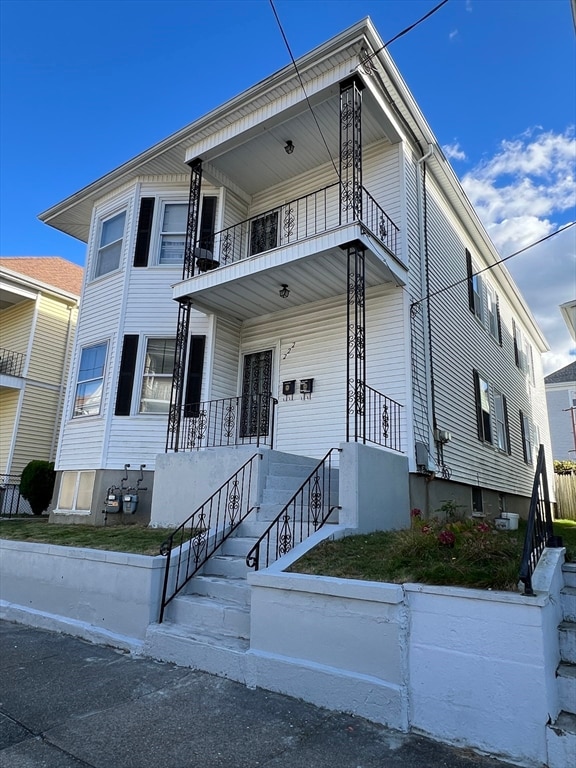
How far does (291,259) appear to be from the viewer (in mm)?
8648

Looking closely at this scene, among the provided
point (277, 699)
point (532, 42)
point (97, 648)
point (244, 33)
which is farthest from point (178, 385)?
point (532, 42)

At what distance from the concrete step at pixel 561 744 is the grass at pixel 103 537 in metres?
4.37

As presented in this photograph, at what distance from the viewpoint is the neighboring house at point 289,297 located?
8797mm

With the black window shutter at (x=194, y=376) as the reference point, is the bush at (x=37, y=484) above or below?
below

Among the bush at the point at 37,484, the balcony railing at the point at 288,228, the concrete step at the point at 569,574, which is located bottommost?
the concrete step at the point at 569,574

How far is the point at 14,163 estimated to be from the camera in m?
19.5

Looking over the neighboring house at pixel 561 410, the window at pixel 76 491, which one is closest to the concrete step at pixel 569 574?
the window at pixel 76 491

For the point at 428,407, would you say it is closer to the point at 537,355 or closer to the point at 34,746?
the point at 34,746

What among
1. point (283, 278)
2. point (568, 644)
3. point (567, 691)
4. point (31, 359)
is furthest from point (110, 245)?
point (567, 691)

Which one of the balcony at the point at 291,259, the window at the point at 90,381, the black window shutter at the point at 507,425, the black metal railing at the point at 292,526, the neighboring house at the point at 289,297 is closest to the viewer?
the black metal railing at the point at 292,526

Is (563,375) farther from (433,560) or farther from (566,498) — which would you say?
(433,560)

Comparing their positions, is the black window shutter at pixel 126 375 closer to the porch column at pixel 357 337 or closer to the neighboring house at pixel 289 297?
the neighboring house at pixel 289 297

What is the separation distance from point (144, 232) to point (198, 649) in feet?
32.5

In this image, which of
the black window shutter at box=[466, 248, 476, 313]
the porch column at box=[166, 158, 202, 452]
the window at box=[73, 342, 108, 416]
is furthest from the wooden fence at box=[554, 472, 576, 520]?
the window at box=[73, 342, 108, 416]
